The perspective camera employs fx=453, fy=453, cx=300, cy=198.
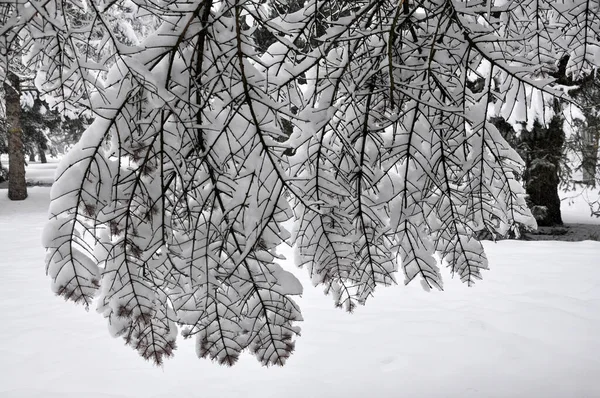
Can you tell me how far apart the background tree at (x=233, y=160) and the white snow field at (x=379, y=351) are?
1.37 m

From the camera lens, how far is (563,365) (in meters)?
3.54

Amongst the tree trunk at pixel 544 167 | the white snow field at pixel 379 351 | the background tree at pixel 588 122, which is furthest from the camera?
the tree trunk at pixel 544 167

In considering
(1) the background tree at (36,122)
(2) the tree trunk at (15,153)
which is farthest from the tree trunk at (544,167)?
(1) the background tree at (36,122)

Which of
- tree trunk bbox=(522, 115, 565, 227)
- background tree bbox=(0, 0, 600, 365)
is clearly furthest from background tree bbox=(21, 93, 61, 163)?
background tree bbox=(0, 0, 600, 365)

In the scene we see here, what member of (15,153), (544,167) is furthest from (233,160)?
(15,153)

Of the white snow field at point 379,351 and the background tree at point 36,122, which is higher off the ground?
the background tree at point 36,122

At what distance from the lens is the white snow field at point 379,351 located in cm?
330

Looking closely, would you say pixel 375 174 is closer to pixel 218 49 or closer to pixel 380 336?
pixel 218 49

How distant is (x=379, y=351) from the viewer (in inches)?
151

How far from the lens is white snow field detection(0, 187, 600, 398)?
3297 mm

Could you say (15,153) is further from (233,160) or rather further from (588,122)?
(588,122)

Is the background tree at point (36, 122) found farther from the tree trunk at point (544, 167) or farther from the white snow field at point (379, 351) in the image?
the tree trunk at point (544, 167)

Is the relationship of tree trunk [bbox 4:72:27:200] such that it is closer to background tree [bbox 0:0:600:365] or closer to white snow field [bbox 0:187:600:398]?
white snow field [bbox 0:187:600:398]

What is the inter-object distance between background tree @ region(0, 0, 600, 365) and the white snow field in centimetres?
137
